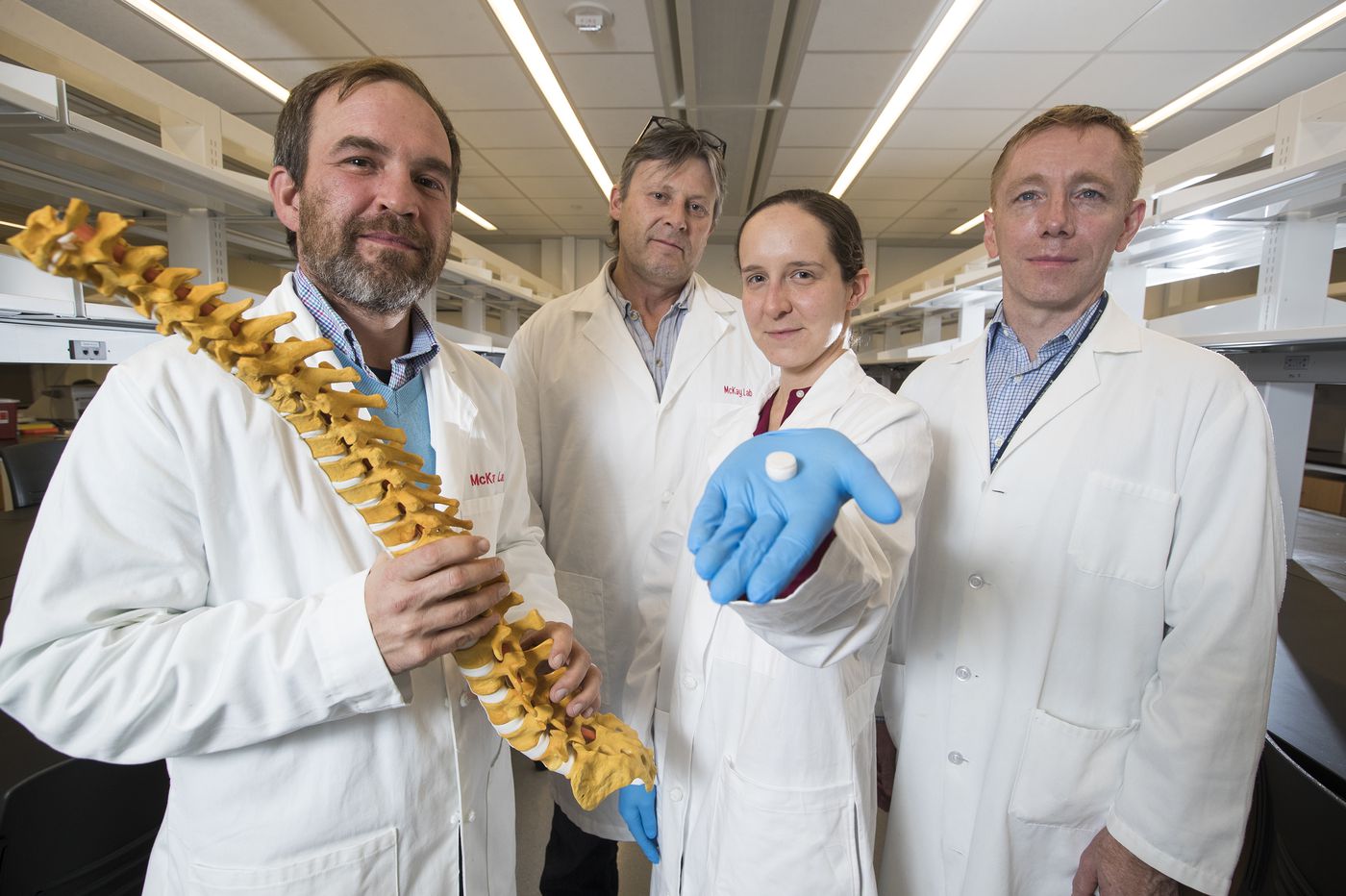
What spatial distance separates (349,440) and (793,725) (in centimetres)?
81

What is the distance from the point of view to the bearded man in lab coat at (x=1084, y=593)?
3.38 feet

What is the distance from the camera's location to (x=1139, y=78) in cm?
412

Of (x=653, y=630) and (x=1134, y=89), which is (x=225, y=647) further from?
(x=1134, y=89)

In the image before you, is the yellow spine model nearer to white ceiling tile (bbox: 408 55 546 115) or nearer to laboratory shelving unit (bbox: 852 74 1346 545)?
laboratory shelving unit (bbox: 852 74 1346 545)

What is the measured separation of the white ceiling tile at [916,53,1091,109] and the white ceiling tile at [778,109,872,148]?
543 millimetres

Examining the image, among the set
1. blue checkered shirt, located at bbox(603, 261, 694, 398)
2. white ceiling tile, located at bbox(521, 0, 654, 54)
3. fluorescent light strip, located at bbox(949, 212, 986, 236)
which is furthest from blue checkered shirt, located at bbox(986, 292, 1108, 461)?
fluorescent light strip, located at bbox(949, 212, 986, 236)

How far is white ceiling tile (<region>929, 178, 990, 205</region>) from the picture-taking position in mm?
6264

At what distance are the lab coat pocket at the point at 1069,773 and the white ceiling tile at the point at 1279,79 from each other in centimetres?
505

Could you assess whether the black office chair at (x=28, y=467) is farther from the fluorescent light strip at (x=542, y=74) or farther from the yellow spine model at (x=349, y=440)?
the fluorescent light strip at (x=542, y=74)

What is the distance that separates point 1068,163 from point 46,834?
2.20 m

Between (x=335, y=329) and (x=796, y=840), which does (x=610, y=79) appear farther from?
(x=796, y=840)

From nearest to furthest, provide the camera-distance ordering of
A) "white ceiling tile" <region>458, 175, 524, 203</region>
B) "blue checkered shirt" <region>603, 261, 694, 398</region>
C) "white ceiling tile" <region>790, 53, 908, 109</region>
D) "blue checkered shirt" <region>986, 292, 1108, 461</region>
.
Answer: "blue checkered shirt" <region>986, 292, 1108, 461</region> < "blue checkered shirt" <region>603, 261, 694, 398</region> < "white ceiling tile" <region>790, 53, 908, 109</region> < "white ceiling tile" <region>458, 175, 524, 203</region>

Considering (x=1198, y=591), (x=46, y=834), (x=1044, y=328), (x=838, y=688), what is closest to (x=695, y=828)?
(x=838, y=688)

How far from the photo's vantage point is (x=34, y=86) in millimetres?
1331
